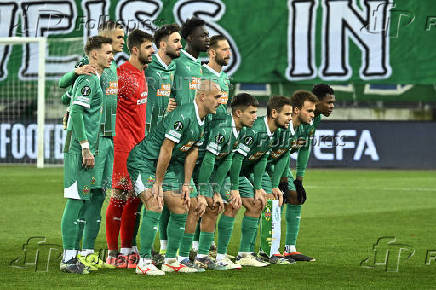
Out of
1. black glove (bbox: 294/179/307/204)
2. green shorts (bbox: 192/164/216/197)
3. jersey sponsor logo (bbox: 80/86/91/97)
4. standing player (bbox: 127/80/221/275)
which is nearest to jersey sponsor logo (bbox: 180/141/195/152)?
standing player (bbox: 127/80/221/275)

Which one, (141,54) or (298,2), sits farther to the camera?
(298,2)

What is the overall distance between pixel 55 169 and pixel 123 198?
1431 cm

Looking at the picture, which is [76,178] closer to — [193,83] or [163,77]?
[163,77]

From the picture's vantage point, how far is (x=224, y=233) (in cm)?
753

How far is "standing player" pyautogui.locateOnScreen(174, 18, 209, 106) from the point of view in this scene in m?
7.86

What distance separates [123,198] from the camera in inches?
297

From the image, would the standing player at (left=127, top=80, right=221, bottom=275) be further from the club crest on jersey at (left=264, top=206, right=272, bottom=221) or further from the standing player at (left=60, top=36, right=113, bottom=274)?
the club crest on jersey at (left=264, top=206, right=272, bottom=221)

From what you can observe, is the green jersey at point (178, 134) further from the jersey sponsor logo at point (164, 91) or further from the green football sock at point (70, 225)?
the jersey sponsor logo at point (164, 91)

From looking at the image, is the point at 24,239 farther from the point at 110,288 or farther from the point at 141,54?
the point at 110,288

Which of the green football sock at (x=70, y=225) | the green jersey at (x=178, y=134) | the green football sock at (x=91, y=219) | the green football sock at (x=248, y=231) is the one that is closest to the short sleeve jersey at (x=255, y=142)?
the green football sock at (x=248, y=231)

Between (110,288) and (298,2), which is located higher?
(298,2)

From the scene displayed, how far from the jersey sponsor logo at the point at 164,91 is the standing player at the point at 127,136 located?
170 millimetres

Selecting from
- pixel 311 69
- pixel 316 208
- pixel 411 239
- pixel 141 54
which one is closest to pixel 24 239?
pixel 141 54

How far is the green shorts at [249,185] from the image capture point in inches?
306
